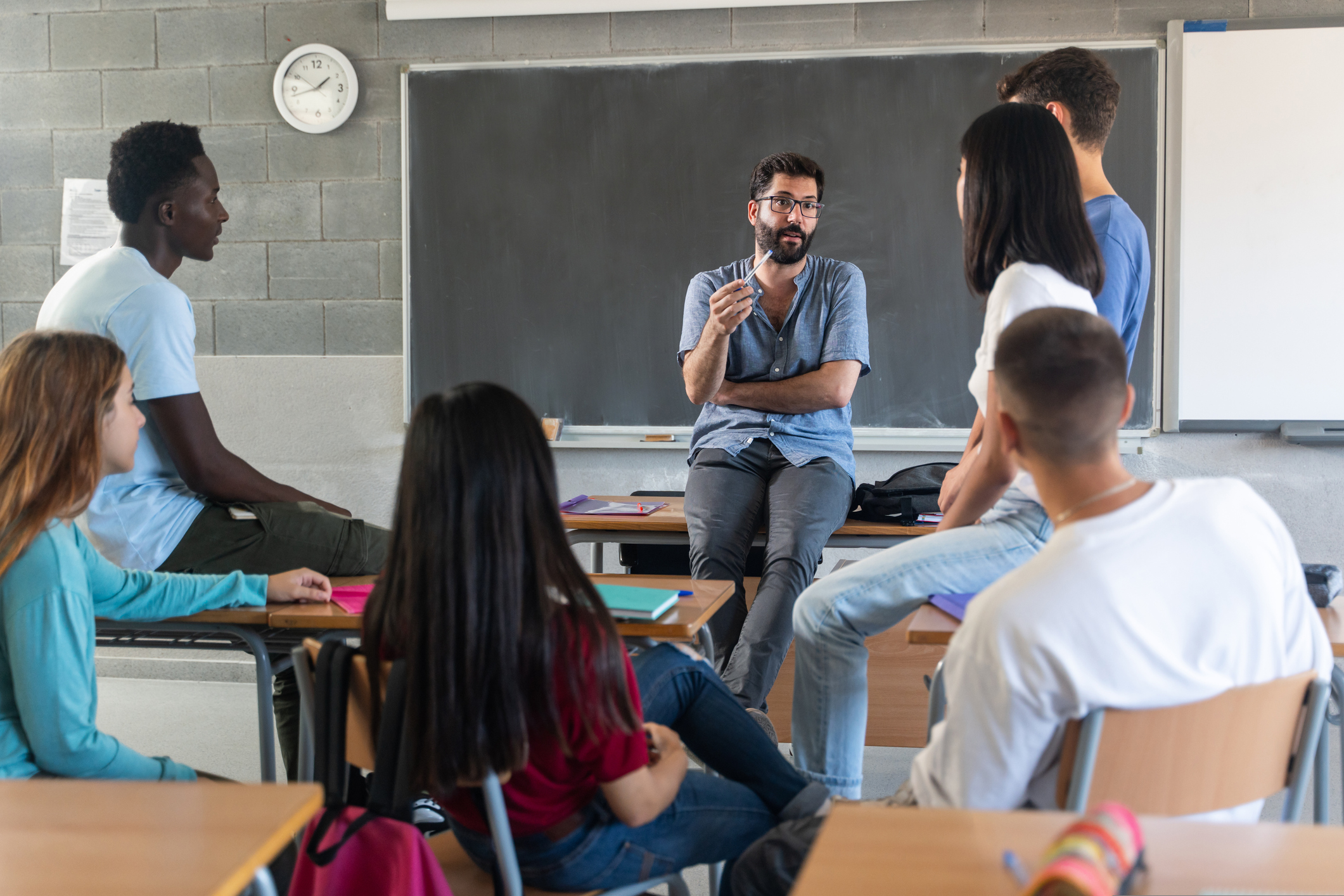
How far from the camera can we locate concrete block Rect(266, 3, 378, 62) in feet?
12.4

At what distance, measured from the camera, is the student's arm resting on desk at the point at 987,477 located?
165 centimetres

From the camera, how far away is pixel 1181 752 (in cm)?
104

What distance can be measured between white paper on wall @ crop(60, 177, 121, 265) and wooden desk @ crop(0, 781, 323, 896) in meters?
3.46

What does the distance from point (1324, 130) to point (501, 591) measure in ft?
10.8

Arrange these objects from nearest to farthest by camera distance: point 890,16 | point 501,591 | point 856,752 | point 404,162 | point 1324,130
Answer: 1. point 501,591
2. point 856,752
3. point 1324,130
4. point 890,16
5. point 404,162

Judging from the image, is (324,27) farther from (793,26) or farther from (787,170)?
(787,170)

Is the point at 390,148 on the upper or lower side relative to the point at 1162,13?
lower

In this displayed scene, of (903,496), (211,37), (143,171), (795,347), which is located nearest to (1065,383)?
(903,496)

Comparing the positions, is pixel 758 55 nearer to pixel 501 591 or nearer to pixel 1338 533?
pixel 1338 533

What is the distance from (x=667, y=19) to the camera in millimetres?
3615

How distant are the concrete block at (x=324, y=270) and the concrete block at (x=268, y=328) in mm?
55

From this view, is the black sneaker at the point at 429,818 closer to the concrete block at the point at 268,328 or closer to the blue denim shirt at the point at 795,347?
the blue denim shirt at the point at 795,347

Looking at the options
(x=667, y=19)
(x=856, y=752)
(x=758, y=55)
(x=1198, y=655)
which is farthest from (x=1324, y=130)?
(x=1198, y=655)

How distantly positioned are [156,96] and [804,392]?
2.77 meters
